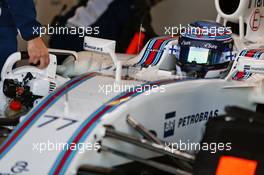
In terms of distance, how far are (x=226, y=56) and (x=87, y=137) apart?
0.68 m

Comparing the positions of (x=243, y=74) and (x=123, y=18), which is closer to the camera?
(x=243, y=74)

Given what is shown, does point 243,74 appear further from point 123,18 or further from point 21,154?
point 123,18

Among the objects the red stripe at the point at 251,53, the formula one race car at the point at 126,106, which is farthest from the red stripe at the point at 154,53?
the red stripe at the point at 251,53

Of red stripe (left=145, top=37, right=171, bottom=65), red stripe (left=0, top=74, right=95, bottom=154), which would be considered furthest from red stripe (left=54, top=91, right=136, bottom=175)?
red stripe (left=145, top=37, right=171, bottom=65)

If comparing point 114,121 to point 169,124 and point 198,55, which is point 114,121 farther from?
point 198,55

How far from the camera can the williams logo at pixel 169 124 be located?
148 cm

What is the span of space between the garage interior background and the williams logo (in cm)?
189

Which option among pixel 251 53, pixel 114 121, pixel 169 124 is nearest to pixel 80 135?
pixel 114 121

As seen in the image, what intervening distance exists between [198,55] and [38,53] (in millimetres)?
512

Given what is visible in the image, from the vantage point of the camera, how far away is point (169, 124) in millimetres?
1493

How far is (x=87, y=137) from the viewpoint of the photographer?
1.30m

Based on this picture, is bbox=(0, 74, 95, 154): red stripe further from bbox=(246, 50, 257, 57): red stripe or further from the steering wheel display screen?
bbox=(246, 50, 257, 57): red stripe

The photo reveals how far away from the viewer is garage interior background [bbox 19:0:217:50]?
3.31 metres

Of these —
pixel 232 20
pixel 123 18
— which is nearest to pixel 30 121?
pixel 232 20
